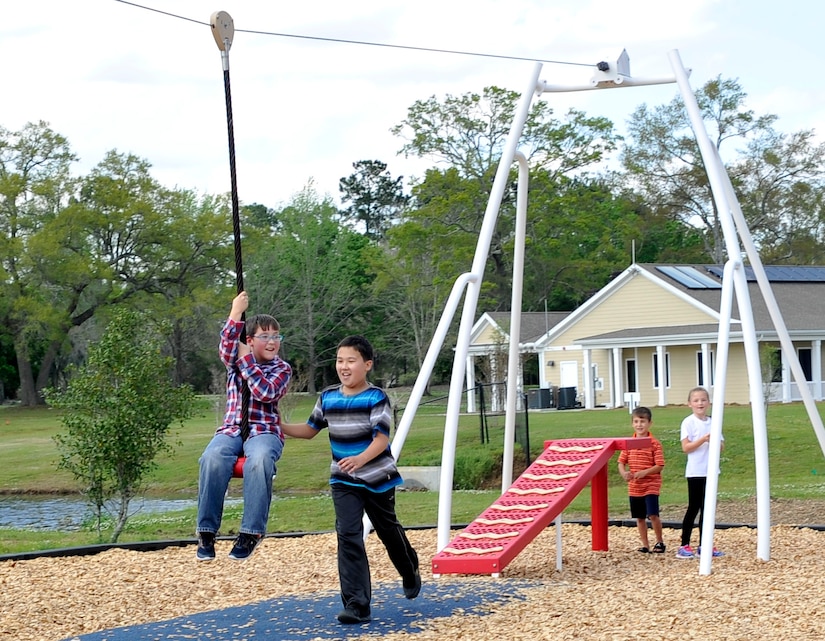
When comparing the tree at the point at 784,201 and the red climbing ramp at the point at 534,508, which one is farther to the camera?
the tree at the point at 784,201

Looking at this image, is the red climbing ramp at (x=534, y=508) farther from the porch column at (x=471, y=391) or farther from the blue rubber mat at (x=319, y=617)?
the porch column at (x=471, y=391)

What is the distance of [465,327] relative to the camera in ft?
29.0

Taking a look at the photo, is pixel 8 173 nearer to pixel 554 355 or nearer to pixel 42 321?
pixel 42 321

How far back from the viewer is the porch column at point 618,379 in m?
37.3

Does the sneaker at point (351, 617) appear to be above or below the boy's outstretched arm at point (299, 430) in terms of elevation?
below

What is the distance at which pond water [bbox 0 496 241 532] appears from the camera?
17.0 meters

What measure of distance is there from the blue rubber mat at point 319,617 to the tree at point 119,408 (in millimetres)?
4305

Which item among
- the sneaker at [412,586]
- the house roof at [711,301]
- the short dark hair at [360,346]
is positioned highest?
the house roof at [711,301]

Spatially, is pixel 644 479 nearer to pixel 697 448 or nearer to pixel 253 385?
pixel 697 448

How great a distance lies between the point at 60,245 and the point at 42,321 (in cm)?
343

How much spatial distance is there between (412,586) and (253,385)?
162 cm

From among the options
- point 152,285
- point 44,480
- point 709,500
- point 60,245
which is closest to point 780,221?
point 152,285

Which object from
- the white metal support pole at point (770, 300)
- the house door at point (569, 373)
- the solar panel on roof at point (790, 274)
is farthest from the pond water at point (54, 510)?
the solar panel on roof at point (790, 274)

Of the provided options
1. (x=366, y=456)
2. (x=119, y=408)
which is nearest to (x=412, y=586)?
(x=366, y=456)
